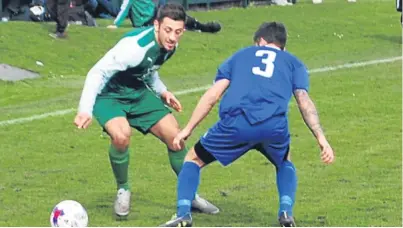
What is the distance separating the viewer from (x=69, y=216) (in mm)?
7656

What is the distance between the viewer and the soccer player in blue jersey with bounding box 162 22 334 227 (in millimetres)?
7582

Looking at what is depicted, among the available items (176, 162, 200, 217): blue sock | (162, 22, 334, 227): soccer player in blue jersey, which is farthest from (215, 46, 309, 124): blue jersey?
(176, 162, 200, 217): blue sock

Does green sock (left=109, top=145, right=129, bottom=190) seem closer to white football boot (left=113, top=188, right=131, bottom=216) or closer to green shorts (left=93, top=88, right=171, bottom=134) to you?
white football boot (left=113, top=188, right=131, bottom=216)

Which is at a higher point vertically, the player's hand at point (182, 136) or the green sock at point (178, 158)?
the player's hand at point (182, 136)

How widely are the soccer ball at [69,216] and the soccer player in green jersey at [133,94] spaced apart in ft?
1.92

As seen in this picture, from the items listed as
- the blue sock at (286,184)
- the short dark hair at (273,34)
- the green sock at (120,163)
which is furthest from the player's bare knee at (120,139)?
the short dark hair at (273,34)

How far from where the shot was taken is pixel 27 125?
13.8m

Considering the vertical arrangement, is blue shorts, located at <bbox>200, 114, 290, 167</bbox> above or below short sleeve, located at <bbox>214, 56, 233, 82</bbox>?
below

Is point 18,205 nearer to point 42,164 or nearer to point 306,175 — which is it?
point 42,164

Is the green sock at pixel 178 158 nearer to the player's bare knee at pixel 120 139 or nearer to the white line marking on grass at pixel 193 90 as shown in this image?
the player's bare knee at pixel 120 139

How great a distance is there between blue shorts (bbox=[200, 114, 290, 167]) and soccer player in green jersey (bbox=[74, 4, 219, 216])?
835 mm

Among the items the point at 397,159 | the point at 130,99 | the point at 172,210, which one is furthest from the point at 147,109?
the point at 397,159

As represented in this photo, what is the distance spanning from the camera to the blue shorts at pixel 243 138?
7598mm

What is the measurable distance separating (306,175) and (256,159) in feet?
3.48
